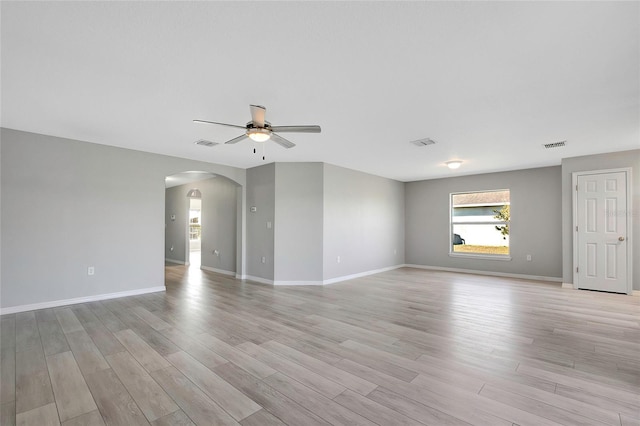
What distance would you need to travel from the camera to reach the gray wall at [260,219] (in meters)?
6.07

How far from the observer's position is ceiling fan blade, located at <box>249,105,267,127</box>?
287 cm

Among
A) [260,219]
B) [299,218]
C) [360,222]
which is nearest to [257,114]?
[299,218]

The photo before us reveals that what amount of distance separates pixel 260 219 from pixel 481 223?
18.4ft

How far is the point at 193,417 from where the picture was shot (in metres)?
1.81

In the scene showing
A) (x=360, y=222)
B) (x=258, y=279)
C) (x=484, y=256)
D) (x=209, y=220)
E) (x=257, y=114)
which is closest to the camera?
(x=257, y=114)

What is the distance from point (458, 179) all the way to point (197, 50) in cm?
722

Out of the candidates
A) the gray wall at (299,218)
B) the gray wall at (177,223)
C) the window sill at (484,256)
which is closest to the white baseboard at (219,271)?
the gray wall at (177,223)

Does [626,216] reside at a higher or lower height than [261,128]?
lower

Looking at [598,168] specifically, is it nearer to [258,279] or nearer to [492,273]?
[492,273]

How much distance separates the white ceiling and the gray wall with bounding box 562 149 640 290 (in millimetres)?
1183

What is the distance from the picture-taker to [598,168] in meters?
5.32

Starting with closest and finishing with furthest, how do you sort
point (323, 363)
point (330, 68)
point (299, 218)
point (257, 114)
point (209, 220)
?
1. point (330, 68)
2. point (323, 363)
3. point (257, 114)
4. point (299, 218)
5. point (209, 220)

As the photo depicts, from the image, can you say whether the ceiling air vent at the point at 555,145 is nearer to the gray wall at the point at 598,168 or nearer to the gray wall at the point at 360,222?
the gray wall at the point at 598,168

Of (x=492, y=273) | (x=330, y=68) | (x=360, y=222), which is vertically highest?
(x=330, y=68)
